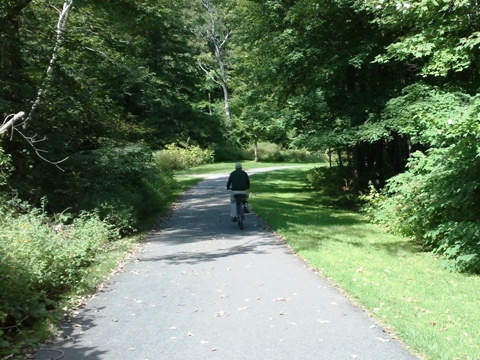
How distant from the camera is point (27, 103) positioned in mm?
13352

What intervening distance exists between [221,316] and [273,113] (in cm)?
1539

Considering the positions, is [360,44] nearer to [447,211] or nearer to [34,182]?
[447,211]

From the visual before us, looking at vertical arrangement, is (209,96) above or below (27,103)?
above

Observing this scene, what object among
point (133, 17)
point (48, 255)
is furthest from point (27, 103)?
point (48, 255)

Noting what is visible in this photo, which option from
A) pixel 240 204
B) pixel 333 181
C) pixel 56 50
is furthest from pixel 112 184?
pixel 333 181

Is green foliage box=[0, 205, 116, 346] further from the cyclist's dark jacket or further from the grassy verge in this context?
the cyclist's dark jacket

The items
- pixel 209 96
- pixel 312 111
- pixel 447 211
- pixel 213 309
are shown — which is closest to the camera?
pixel 213 309

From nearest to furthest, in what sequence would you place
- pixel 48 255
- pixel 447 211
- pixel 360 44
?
pixel 48 255 → pixel 447 211 → pixel 360 44

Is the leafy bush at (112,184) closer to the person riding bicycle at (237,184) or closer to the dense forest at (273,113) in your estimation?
the dense forest at (273,113)

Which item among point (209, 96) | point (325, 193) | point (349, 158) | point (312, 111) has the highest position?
point (209, 96)

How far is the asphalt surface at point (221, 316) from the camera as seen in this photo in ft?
16.4

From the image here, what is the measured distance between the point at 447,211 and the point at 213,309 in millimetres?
6994

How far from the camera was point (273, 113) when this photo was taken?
68.0 ft

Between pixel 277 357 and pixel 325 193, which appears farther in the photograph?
pixel 325 193
